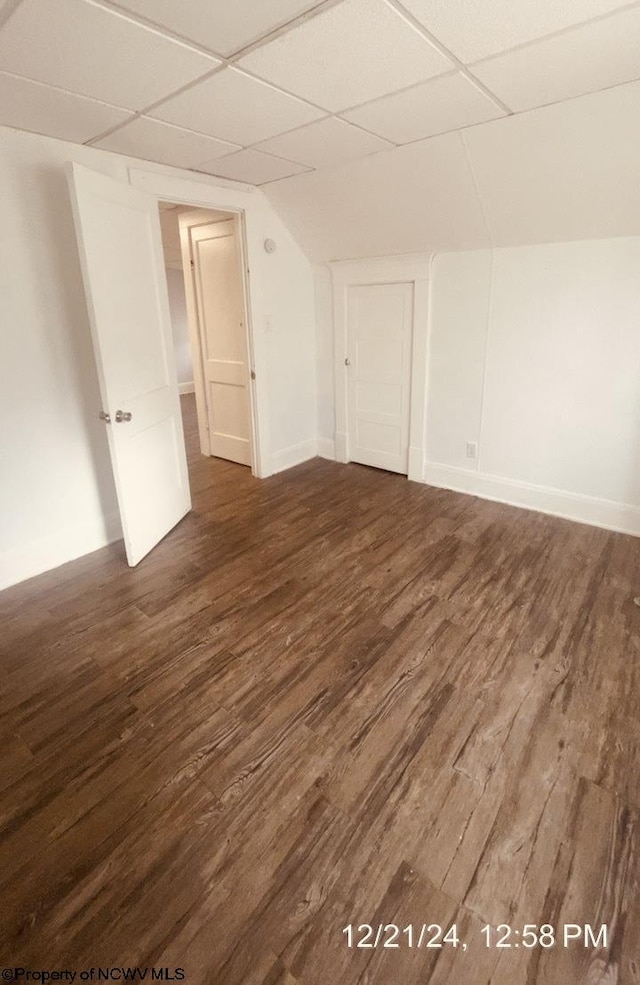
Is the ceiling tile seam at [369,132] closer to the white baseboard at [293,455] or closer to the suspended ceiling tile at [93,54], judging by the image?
the suspended ceiling tile at [93,54]

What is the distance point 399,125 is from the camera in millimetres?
2457

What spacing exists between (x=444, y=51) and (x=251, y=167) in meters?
1.71

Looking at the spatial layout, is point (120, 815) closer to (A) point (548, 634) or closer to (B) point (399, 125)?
(A) point (548, 634)

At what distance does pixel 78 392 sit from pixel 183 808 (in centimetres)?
233

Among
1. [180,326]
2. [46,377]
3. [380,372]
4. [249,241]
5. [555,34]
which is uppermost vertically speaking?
[555,34]

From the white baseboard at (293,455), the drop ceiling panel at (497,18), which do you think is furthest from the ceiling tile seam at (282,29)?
the white baseboard at (293,455)

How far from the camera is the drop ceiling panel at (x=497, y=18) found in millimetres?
1511

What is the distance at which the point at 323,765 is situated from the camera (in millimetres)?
1663

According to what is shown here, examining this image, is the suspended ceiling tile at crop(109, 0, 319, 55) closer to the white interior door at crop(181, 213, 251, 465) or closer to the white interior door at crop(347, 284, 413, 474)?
the white interior door at crop(181, 213, 251, 465)

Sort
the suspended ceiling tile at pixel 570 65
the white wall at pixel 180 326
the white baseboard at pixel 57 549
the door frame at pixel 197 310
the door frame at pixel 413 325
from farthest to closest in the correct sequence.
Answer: the white wall at pixel 180 326
the door frame at pixel 197 310
the door frame at pixel 413 325
the white baseboard at pixel 57 549
the suspended ceiling tile at pixel 570 65

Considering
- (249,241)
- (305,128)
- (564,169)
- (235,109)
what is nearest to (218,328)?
(249,241)

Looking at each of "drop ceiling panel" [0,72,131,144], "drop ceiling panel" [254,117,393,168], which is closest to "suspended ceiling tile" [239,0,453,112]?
"drop ceiling panel" [254,117,393,168]

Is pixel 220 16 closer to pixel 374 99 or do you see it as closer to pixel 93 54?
pixel 93 54

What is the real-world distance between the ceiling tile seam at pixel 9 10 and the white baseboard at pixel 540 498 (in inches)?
136
